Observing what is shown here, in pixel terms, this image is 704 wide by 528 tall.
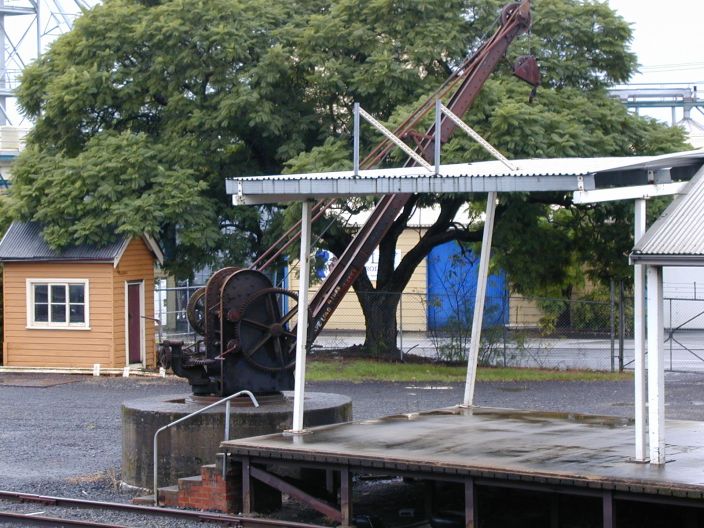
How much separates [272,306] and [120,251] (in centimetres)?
1233

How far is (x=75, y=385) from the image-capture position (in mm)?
24688

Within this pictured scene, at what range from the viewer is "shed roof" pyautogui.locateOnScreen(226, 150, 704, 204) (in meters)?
10.2

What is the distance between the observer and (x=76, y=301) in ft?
88.2

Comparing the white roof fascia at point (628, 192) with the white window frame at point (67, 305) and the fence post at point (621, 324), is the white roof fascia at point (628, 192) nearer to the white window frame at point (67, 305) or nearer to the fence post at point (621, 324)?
the fence post at point (621, 324)

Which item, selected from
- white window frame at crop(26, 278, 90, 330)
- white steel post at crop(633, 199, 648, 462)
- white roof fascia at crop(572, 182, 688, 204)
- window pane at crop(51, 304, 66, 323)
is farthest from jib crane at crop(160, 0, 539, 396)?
window pane at crop(51, 304, 66, 323)

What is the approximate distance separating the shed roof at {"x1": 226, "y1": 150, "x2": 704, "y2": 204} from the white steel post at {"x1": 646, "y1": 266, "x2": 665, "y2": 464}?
3.14 feet

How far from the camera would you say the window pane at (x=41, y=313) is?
1070 inches

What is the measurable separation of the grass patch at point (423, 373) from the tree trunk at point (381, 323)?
2.45ft

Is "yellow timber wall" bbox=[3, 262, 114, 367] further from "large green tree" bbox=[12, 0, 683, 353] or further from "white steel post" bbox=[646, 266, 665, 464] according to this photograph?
"white steel post" bbox=[646, 266, 665, 464]

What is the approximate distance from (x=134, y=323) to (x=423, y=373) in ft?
22.6

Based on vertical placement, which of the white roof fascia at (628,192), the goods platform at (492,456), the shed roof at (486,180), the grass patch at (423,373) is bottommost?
the grass patch at (423,373)

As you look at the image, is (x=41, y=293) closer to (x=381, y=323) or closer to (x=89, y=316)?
(x=89, y=316)

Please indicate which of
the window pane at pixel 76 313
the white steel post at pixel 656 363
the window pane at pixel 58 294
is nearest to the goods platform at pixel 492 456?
the white steel post at pixel 656 363

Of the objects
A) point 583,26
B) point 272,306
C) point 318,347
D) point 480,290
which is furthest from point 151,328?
point 480,290
